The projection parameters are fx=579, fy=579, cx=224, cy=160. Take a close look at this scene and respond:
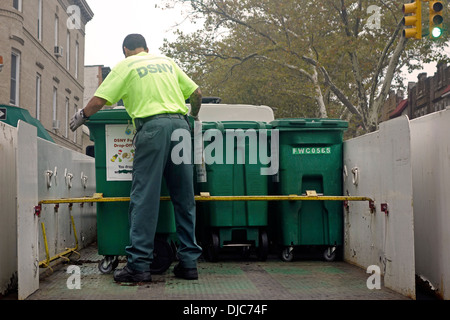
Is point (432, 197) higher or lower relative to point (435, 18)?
lower

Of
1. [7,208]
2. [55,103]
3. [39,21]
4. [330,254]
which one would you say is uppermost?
[39,21]

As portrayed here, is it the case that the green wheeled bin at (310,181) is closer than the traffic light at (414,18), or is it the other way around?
the green wheeled bin at (310,181)

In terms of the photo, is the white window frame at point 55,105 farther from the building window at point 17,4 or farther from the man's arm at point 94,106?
the man's arm at point 94,106

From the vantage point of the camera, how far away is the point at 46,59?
27094 mm

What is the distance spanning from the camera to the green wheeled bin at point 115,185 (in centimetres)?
497

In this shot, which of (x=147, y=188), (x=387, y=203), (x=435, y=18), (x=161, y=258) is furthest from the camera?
(x=435, y=18)

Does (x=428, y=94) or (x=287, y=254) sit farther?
(x=428, y=94)

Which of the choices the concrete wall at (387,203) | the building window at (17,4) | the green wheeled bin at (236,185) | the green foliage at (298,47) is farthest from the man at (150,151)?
the building window at (17,4)

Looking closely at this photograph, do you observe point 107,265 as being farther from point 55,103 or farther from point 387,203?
point 55,103

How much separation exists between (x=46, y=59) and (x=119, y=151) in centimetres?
2375

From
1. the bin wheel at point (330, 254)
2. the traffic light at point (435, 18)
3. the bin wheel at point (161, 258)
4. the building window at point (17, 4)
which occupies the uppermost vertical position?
the building window at point (17, 4)

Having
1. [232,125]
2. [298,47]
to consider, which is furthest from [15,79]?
[232,125]

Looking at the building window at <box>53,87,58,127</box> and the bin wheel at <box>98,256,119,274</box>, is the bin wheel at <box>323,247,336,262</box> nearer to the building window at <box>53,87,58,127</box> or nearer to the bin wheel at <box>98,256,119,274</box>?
the bin wheel at <box>98,256,119,274</box>

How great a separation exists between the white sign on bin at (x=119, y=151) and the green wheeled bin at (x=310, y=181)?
157 cm
